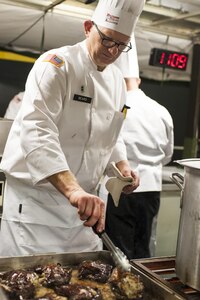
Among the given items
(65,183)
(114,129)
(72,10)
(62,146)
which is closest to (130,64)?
(72,10)

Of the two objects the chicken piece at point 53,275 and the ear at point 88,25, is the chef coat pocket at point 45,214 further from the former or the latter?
the ear at point 88,25

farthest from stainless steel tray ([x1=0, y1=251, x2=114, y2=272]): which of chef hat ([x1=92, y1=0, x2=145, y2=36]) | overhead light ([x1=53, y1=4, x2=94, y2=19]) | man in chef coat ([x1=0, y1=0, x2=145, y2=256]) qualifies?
overhead light ([x1=53, y1=4, x2=94, y2=19])

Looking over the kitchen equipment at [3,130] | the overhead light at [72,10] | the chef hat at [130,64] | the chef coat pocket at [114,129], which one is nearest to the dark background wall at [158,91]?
the overhead light at [72,10]

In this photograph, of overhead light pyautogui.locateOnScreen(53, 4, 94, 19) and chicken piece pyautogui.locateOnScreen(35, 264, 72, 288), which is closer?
chicken piece pyautogui.locateOnScreen(35, 264, 72, 288)

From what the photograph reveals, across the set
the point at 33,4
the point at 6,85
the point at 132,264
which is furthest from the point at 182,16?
the point at 132,264

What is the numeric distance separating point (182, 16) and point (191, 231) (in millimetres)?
3297

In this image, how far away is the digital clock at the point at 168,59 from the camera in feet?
13.3

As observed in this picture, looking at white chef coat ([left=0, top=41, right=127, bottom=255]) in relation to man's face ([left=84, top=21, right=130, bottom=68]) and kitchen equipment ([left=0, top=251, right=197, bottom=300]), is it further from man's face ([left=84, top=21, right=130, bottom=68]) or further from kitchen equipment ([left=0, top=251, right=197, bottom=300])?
kitchen equipment ([left=0, top=251, right=197, bottom=300])

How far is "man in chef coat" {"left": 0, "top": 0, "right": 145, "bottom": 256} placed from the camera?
1.58 m

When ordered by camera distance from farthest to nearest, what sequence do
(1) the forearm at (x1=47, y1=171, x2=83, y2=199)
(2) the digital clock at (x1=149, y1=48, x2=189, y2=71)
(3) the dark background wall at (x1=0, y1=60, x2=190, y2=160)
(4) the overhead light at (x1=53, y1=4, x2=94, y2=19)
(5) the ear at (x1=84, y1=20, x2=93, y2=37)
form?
1. (3) the dark background wall at (x1=0, y1=60, x2=190, y2=160)
2. (2) the digital clock at (x1=149, y1=48, x2=189, y2=71)
3. (4) the overhead light at (x1=53, y1=4, x2=94, y2=19)
4. (5) the ear at (x1=84, y1=20, x2=93, y2=37)
5. (1) the forearm at (x1=47, y1=171, x2=83, y2=199)

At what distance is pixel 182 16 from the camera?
154 inches

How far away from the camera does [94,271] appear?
1188 mm

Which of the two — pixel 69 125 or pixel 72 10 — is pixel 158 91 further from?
pixel 69 125

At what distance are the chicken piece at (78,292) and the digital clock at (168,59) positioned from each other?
331 cm
